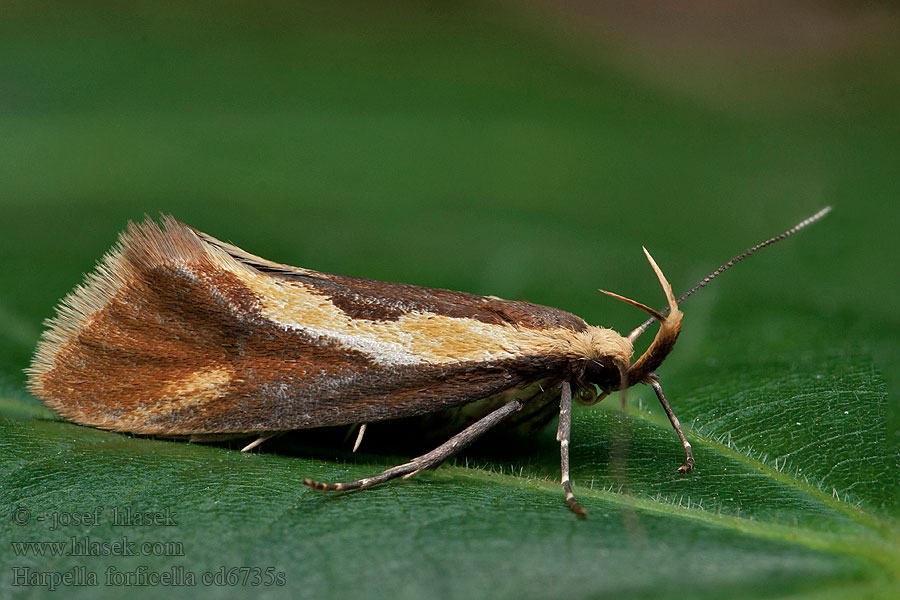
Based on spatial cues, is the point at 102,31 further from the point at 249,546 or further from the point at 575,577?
the point at 575,577

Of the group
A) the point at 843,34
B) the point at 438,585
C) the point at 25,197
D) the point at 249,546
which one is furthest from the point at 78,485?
the point at 843,34

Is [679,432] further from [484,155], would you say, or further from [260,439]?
[484,155]

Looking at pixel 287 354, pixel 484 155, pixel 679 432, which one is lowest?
pixel 679 432

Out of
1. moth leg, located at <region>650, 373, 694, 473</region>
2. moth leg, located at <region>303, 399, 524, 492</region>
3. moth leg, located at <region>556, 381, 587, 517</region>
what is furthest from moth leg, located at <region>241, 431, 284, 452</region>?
moth leg, located at <region>650, 373, 694, 473</region>

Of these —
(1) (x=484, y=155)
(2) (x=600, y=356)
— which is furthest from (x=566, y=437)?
(1) (x=484, y=155)

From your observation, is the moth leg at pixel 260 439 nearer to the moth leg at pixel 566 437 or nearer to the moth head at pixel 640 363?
the moth leg at pixel 566 437

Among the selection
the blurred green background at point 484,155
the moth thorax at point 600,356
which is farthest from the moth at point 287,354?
the blurred green background at point 484,155

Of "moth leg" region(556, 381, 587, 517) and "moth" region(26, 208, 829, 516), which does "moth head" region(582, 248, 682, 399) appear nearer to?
"moth" region(26, 208, 829, 516)
